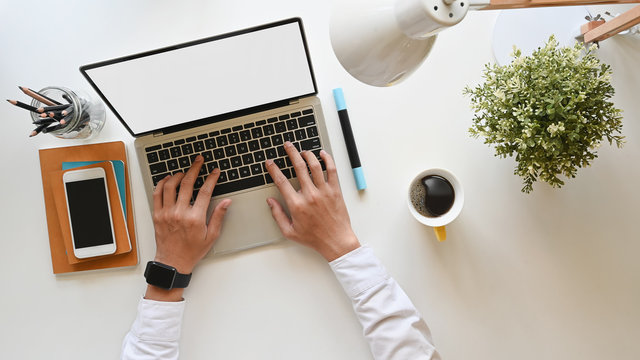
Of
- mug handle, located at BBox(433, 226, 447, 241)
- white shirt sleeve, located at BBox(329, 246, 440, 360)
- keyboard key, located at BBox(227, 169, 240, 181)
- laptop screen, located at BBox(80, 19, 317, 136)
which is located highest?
laptop screen, located at BBox(80, 19, 317, 136)

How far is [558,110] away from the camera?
60 centimetres

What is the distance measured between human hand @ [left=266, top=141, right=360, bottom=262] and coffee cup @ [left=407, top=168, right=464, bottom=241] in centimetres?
16

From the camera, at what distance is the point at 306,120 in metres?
0.80

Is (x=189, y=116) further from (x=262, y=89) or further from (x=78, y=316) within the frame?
(x=78, y=316)

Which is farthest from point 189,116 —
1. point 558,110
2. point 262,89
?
point 558,110

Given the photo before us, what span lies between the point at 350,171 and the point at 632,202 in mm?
634

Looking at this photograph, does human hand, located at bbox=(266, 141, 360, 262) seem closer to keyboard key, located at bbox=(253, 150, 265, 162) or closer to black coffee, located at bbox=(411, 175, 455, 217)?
keyboard key, located at bbox=(253, 150, 265, 162)

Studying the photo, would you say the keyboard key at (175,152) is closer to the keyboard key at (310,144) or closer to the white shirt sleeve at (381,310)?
the keyboard key at (310,144)

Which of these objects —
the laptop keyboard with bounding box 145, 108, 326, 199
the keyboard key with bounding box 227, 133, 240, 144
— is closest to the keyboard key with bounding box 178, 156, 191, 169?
the laptop keyboard with bounding box 145, 108, 326, 199

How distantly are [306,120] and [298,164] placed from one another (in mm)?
102

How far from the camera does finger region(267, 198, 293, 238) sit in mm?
781

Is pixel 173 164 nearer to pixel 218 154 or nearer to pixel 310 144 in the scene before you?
pixel 218 154

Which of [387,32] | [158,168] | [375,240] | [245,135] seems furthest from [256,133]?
[387,32]

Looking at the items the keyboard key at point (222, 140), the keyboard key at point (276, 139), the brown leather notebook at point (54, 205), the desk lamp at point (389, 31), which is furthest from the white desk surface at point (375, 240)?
the desk lamp at point (389, 31)
